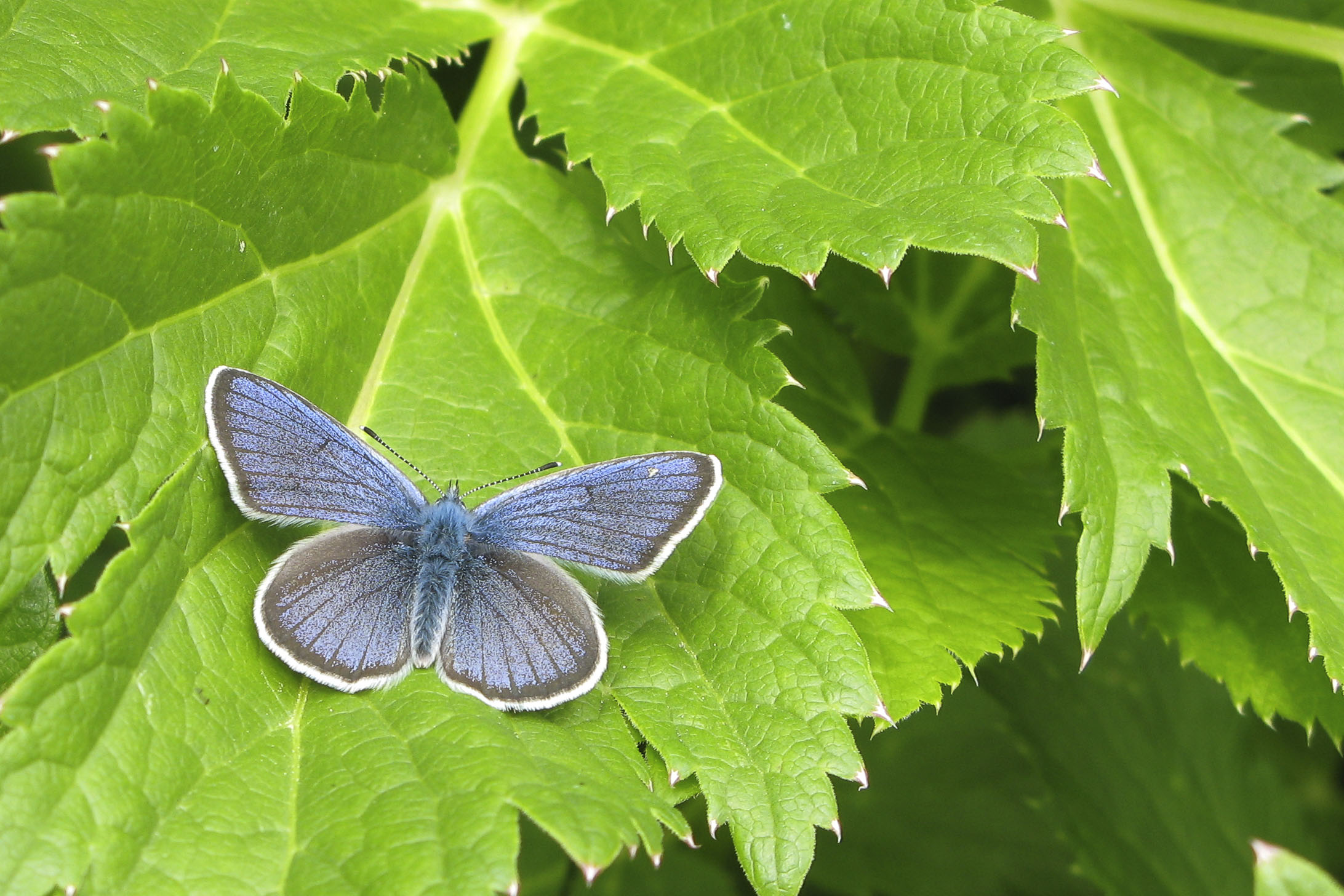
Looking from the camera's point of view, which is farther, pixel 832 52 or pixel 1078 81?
pixel 832 52

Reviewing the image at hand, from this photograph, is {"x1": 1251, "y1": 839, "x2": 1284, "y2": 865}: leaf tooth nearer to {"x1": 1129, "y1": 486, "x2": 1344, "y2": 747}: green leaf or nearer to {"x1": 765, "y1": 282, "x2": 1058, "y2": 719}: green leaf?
{"x1": 765, "y1": 282, "x2": 1058, "y2": 719}: green leaf

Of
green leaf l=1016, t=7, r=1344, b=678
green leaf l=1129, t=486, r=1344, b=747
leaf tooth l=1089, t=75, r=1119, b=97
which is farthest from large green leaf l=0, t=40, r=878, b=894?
green leaf l=1129, t=486, r=1344, b=747

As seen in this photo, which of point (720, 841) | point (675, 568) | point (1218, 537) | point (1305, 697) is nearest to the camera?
point (675, 568)

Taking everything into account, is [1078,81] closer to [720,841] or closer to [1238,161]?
[1238,161]

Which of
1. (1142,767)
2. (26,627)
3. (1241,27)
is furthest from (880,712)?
(1241,27)

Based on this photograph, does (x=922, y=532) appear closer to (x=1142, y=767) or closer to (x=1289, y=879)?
(x=1289, y=879)

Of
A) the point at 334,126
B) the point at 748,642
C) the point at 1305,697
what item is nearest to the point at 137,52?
the point at 334,126
